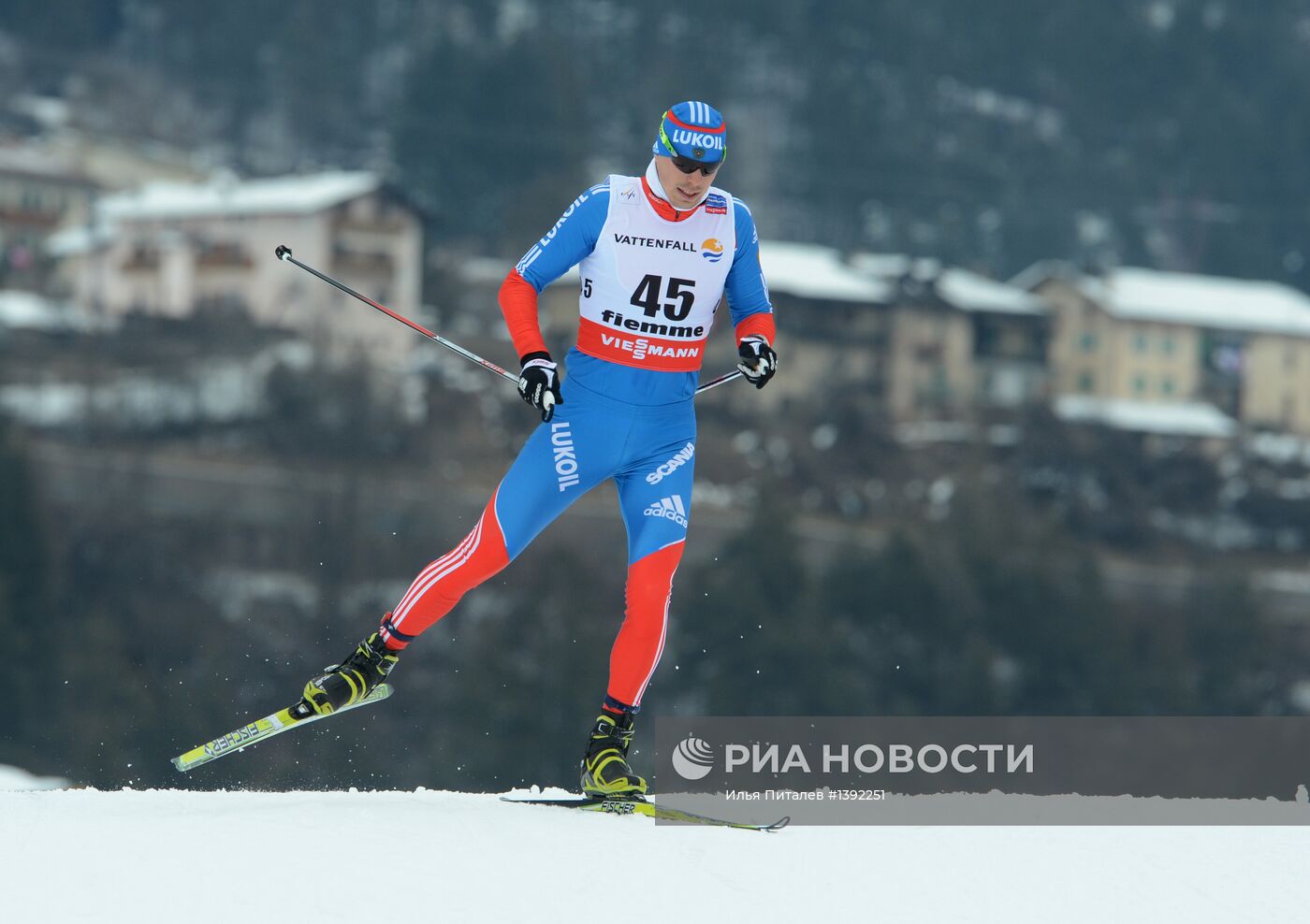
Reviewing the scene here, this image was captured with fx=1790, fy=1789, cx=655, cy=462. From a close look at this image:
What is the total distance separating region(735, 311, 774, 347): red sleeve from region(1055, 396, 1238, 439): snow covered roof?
44.0 m

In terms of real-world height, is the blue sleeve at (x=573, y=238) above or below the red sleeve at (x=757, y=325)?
above

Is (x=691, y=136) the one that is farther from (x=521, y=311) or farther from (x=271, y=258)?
(x=271, y=258)

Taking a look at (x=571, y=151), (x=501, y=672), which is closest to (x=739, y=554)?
(x=501, y=672)

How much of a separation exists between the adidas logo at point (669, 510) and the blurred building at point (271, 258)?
128 ft

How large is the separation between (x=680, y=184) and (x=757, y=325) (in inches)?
20.0

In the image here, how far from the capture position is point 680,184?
15.5 feet

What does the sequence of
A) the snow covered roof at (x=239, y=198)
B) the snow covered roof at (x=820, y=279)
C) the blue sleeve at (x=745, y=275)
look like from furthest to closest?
1. the snow covered roof at (x=820, y=279)
2. the snow covered roof at (x=239, y=198)
3. the blue sleeve at (x=745, y=275)

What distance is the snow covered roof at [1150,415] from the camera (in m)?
48.1

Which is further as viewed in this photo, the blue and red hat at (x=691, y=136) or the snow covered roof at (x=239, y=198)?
the snow covered roof at (x=239, y=198)

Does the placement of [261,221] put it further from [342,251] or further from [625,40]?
[625,40]

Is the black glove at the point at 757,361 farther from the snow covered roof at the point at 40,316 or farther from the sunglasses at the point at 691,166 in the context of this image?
the snow covered roof at the point at 40,316

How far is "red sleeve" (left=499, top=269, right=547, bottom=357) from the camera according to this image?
4773mm

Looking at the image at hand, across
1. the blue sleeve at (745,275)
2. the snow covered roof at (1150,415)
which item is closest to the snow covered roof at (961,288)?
the snow covered roof at (1150,415)

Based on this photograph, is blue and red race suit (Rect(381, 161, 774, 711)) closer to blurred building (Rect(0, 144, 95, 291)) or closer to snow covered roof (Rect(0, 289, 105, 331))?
snow covered roof (Rect(0, 289, 105, 331))
